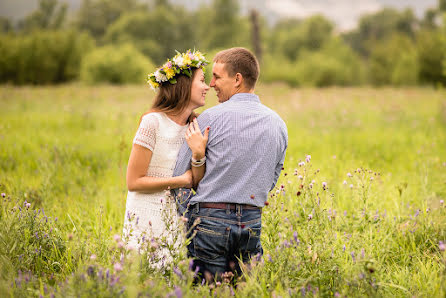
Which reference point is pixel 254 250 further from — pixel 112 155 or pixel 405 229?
pixel 112 155

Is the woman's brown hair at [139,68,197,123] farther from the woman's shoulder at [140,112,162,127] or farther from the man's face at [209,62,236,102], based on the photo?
the man's face at [209,62,236,102]

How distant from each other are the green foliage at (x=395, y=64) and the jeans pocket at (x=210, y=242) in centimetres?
3645

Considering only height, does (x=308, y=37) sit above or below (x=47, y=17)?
below

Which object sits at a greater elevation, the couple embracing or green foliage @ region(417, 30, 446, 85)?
green foliage @ region(417, 30, 446, 85)

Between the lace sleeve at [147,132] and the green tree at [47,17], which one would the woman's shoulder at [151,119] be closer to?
the lace sleeve at [147,132]

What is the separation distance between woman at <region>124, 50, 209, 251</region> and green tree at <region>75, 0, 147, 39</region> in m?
58.1

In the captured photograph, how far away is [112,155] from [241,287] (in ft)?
17.2

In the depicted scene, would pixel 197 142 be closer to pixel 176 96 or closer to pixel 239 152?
pixel 239 152

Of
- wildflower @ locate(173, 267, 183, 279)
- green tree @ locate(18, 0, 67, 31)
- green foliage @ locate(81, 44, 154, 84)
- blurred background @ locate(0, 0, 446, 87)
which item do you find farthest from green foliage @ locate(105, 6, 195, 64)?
wildflower @ locate(173, 267, 183, 279)

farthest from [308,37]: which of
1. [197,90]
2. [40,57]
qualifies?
[197,90]

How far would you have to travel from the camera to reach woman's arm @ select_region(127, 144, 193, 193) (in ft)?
9.42

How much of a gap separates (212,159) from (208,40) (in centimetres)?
5444

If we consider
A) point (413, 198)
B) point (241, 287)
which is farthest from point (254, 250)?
point (413, 198)

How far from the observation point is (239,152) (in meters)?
2.69
